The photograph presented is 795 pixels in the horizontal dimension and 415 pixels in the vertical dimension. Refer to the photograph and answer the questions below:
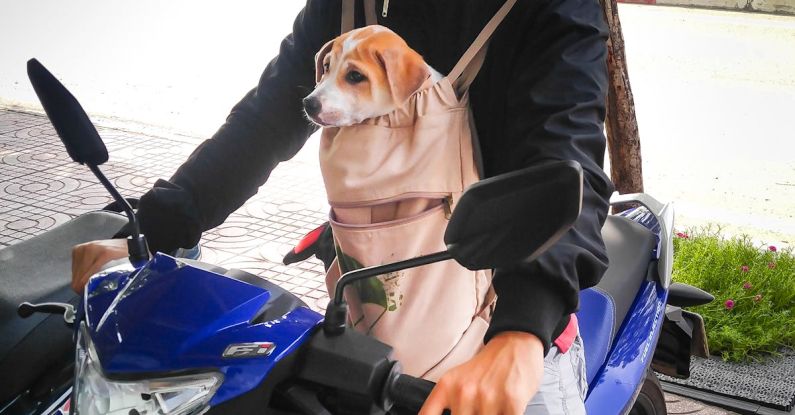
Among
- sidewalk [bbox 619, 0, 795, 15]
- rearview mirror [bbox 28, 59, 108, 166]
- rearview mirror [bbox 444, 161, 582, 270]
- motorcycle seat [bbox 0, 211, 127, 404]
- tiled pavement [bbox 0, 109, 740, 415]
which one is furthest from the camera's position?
sidewalk [bbox 619, 0, 795, 15]

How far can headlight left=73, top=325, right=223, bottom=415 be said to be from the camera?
1175 mm

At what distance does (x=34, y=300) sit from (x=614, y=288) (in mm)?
1413

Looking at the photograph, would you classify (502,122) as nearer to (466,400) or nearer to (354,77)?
(354,77)

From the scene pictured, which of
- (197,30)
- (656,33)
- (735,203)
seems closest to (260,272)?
(735,203)

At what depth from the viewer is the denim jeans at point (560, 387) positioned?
1.60 meters

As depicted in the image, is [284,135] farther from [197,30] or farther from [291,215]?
[197,30]

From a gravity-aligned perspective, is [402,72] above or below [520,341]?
above

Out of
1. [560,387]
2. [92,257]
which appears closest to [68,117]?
[92,257]

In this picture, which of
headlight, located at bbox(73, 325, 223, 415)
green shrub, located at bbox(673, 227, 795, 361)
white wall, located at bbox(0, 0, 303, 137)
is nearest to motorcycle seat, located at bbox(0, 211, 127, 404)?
headlight, located at bbox(73, 325, 223, 415)

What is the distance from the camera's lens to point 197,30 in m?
11.3

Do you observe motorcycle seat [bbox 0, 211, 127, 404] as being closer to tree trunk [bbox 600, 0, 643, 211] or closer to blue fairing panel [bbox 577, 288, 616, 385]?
blue fairing panel [bbox 577, 288, 616, 385]

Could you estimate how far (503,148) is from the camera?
5.32 feet

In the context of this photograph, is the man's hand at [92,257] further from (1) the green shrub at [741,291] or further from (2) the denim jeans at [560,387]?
(1) the green shrub at [741,291]

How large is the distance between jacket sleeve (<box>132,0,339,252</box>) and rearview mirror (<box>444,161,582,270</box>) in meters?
0.83
